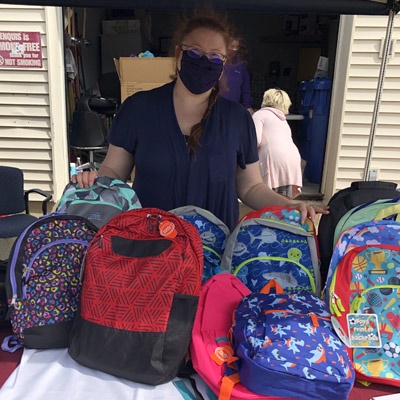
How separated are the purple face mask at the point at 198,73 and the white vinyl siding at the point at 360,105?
316 centimetres

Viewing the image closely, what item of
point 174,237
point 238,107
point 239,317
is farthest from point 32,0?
point 239,317

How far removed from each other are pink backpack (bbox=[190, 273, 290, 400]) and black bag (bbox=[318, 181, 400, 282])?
332 millimetres

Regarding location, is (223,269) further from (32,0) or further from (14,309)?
(32,0)

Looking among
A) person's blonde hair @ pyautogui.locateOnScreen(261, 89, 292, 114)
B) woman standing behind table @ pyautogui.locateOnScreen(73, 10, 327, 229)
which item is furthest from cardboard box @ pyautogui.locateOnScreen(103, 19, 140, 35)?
woman standing behind table @ pyautogui.locateOnScreen(73, 10, 327, 229)

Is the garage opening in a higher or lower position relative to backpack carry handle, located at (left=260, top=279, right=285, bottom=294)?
higher

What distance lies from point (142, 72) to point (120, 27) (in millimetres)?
2781

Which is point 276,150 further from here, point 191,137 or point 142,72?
point 191,137

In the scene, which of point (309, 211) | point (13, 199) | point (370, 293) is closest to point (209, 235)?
point (309, 211)

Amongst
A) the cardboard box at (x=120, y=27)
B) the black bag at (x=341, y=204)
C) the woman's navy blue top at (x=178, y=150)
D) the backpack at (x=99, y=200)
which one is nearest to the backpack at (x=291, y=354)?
the black bag at (x=341, y=204)

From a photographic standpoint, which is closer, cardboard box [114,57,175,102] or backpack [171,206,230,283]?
backpack [171,206,230,283]

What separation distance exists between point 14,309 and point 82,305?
22cm

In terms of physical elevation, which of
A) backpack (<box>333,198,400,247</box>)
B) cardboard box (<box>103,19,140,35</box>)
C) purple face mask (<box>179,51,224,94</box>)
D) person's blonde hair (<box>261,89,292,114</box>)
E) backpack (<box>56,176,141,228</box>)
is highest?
cardboard box (<box>103,19,140,35</box>)

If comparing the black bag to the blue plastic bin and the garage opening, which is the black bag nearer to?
the garage opening

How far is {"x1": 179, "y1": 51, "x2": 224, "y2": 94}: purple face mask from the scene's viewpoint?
182 cm
